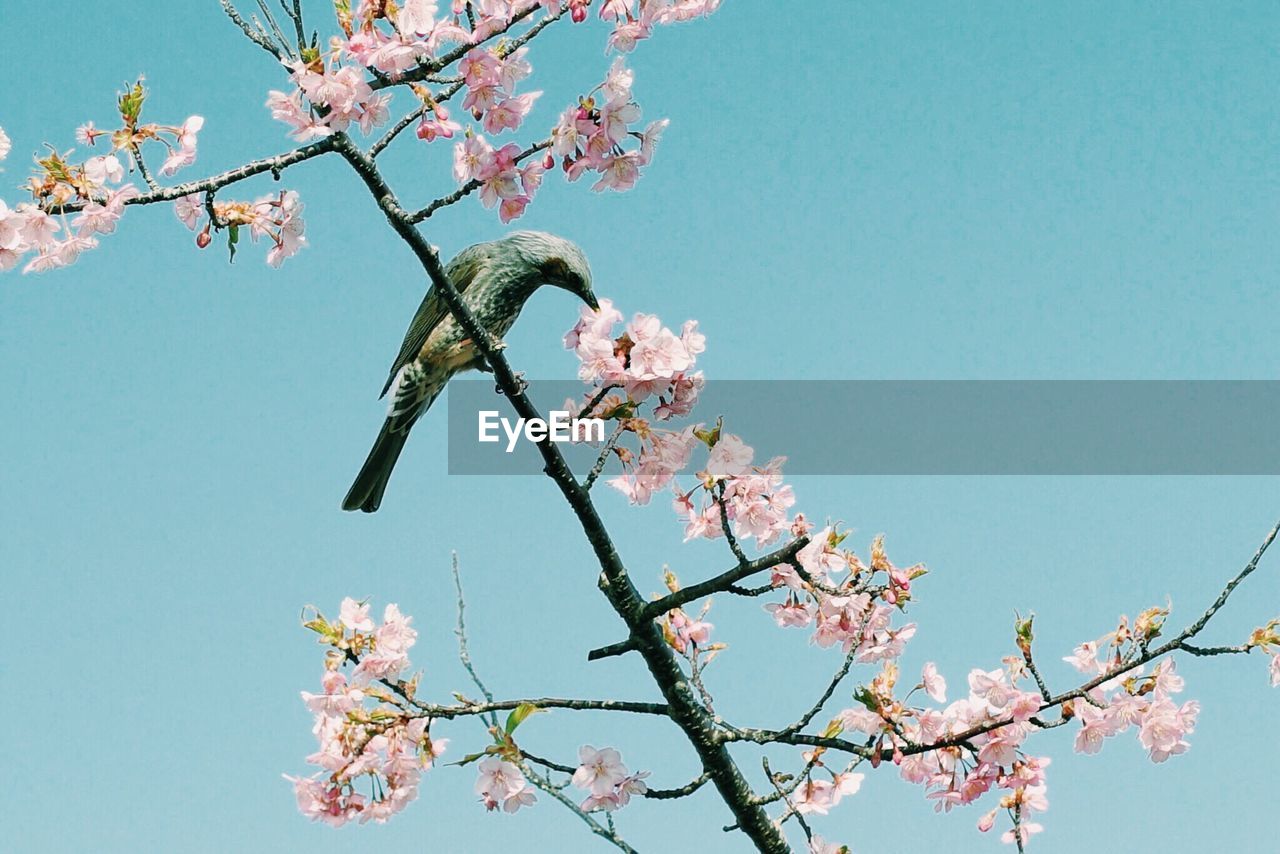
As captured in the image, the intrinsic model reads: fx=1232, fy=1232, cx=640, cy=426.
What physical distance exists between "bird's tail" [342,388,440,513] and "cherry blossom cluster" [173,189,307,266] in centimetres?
301

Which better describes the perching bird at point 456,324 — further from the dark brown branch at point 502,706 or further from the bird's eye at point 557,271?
the dark brown branch at point 502,706

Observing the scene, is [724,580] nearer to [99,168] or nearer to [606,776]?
[606,776]

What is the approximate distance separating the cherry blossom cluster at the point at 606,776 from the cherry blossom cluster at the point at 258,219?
177 centimetres

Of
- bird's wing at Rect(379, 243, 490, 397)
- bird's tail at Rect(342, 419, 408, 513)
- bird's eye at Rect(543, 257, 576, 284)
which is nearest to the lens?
bird's eye at Rect(543, 257, 576, 284)

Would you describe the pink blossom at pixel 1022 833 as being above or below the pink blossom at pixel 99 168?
below

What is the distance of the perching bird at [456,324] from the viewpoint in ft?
20.8

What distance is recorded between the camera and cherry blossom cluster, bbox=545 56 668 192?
3.28 metres

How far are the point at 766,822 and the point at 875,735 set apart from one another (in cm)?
52

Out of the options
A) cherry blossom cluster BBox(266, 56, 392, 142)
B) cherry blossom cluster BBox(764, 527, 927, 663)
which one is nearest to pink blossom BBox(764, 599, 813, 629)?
cherry blossom cluster BBox(764, 527, 927, 663)

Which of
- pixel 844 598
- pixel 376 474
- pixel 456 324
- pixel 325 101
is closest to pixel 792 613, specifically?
pixel 844 598

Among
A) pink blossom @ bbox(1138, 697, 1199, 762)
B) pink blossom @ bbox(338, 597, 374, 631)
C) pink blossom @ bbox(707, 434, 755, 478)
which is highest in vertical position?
pink blossom @ bbox(707, 434, 755, 478)

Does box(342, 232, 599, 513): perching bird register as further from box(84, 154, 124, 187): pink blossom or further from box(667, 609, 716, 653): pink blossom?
box(84, 154, 124, 187): pink blossom

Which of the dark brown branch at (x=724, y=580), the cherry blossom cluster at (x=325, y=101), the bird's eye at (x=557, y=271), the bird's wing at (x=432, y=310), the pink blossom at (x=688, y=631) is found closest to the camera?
the cherry blossom cluster at (x=325, y=101)

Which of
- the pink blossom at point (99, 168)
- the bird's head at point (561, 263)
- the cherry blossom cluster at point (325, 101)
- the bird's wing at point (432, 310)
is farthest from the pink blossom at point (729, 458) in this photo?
the bird's wing at point (432, 310)
